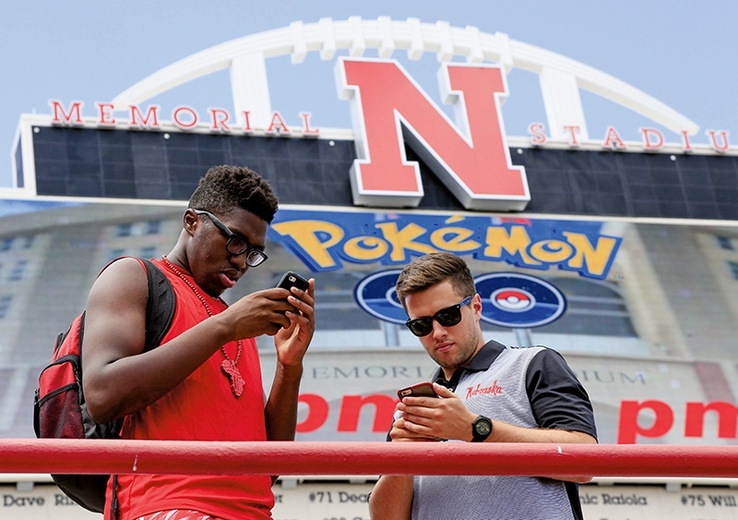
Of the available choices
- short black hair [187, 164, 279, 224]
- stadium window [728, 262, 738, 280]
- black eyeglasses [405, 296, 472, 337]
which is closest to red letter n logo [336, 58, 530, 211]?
stadium window [728, 262, 738, 280]

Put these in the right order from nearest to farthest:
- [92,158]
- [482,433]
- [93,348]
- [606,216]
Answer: [93,348] < [482,433] < [92,158] < [606,216]

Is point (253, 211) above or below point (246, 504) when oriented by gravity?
above

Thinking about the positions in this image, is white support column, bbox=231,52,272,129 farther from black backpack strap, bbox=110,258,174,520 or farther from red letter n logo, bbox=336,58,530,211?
black backpack strap, bbox=110,258,174,520

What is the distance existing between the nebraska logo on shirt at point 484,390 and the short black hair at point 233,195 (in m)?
0.93

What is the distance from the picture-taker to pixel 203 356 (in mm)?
3363

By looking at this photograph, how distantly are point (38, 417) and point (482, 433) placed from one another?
134cm

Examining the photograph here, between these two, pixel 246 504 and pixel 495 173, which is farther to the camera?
pixel 495 173

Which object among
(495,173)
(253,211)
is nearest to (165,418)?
(253,211)

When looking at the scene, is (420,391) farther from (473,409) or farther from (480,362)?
(480,362)

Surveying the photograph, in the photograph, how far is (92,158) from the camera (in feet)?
57.7

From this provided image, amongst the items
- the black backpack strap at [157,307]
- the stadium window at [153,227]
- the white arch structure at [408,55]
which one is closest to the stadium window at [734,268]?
the white arch structure at [408,55]

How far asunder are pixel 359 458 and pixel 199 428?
1.86 feet

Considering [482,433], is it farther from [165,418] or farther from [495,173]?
[495,173]

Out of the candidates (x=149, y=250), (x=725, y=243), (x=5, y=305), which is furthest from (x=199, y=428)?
(x=725, y=243)
